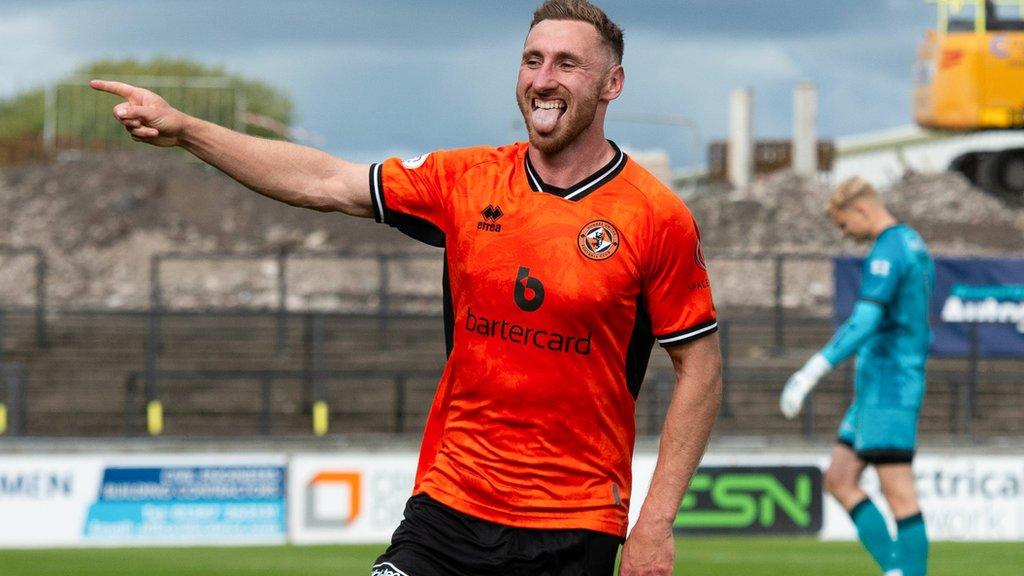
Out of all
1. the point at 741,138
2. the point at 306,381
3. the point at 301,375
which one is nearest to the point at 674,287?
the point at 301,375

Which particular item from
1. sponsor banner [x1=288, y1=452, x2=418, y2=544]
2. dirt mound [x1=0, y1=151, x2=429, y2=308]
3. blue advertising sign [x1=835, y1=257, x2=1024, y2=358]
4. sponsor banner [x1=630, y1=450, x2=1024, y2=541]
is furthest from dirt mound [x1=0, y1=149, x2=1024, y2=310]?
sponsor banner [x1=288, y1=452, x2=418, y2=544]

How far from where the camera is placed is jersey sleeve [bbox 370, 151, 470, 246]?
4.59 meters

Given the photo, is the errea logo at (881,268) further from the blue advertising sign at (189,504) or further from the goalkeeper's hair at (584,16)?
the blue advertising sign at (189,504)

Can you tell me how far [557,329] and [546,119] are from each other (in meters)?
0.55

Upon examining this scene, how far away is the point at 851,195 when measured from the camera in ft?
28.6

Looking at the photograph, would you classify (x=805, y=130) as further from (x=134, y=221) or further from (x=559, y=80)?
(x=559, y=80)

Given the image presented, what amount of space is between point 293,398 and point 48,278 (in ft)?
60.0

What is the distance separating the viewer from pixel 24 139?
5897 centimetres

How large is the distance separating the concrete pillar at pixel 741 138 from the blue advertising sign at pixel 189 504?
1512 inches

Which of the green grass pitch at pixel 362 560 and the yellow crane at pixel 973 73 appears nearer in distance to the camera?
the green grass pitch at pixel 362 560

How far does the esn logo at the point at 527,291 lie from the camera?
4.33 meters

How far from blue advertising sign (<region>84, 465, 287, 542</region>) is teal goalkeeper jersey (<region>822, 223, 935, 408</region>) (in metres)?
6.80

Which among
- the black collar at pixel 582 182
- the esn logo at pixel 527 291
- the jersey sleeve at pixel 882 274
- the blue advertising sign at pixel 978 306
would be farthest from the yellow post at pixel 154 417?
the esn logo at pixel 527 291

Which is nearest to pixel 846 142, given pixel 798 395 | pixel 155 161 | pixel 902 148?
pixel 902 148
